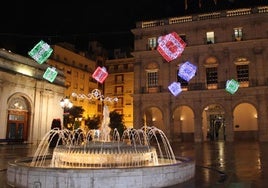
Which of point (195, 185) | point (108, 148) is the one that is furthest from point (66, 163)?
point (195, 185)

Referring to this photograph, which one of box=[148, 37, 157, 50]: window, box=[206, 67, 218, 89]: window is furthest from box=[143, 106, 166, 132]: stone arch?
box=[148, 37, 157, 50]: window

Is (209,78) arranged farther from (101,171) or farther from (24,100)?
(101,171)

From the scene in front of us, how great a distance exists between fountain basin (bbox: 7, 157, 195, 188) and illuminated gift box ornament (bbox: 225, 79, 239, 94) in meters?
28.2

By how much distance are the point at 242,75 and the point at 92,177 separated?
34.6 meters

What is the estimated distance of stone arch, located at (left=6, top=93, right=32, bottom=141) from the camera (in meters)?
31.2

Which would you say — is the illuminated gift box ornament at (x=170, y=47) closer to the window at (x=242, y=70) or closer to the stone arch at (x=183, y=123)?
the window at (x=242, y=70)

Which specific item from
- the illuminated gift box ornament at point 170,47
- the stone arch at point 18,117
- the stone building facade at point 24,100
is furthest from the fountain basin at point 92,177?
the stone arch at point 18,117

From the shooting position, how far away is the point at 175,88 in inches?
1526

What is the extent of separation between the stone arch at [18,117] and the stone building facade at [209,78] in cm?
1516

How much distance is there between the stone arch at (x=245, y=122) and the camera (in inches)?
1560

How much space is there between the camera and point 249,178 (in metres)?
10.8

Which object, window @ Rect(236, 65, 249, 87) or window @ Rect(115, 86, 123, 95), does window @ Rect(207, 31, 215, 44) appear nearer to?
window @ Rect(236, 65, 249, 87)

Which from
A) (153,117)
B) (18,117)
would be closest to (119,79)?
(153,117)

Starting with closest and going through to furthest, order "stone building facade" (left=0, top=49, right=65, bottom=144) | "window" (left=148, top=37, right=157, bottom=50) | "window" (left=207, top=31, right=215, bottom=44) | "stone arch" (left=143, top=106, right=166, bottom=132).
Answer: "stone building facade" (left=0, top=49, right=65, bottom=144), "window" (left=207, top=31, right=215, bottom=44), "window" (left=148, top=37, right=157, bottom=50), "stone arch" (left=143, top=106, right=166, bottom=132)
